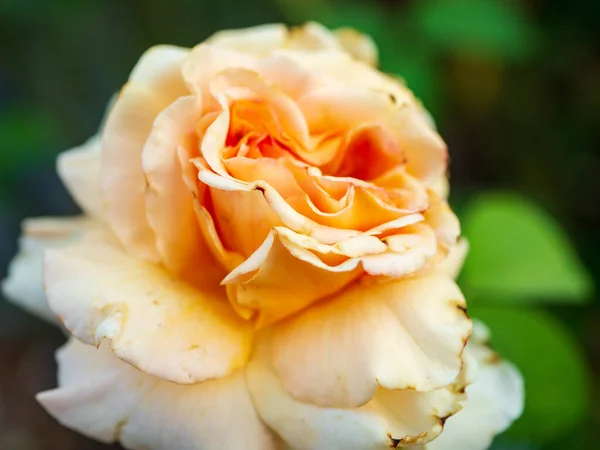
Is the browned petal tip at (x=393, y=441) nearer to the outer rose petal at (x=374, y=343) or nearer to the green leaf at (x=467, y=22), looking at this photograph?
the outer rose petal at (x=374, y=343)

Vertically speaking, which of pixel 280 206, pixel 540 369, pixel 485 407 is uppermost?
pixel 280 206

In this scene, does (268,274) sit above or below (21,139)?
above

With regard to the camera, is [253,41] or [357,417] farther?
[253,41]

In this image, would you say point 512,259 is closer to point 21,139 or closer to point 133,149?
point 133,149

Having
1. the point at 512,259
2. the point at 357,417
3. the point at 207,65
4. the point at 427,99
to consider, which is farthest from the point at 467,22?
the point at 357,417

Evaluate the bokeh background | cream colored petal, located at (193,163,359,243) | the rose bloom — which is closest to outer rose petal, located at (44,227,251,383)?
the rose bloom

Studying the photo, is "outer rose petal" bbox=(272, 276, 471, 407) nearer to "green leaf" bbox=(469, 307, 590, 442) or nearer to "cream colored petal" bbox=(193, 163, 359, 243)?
"cream colored petal" bbox=(193, 163, 359, 243)
